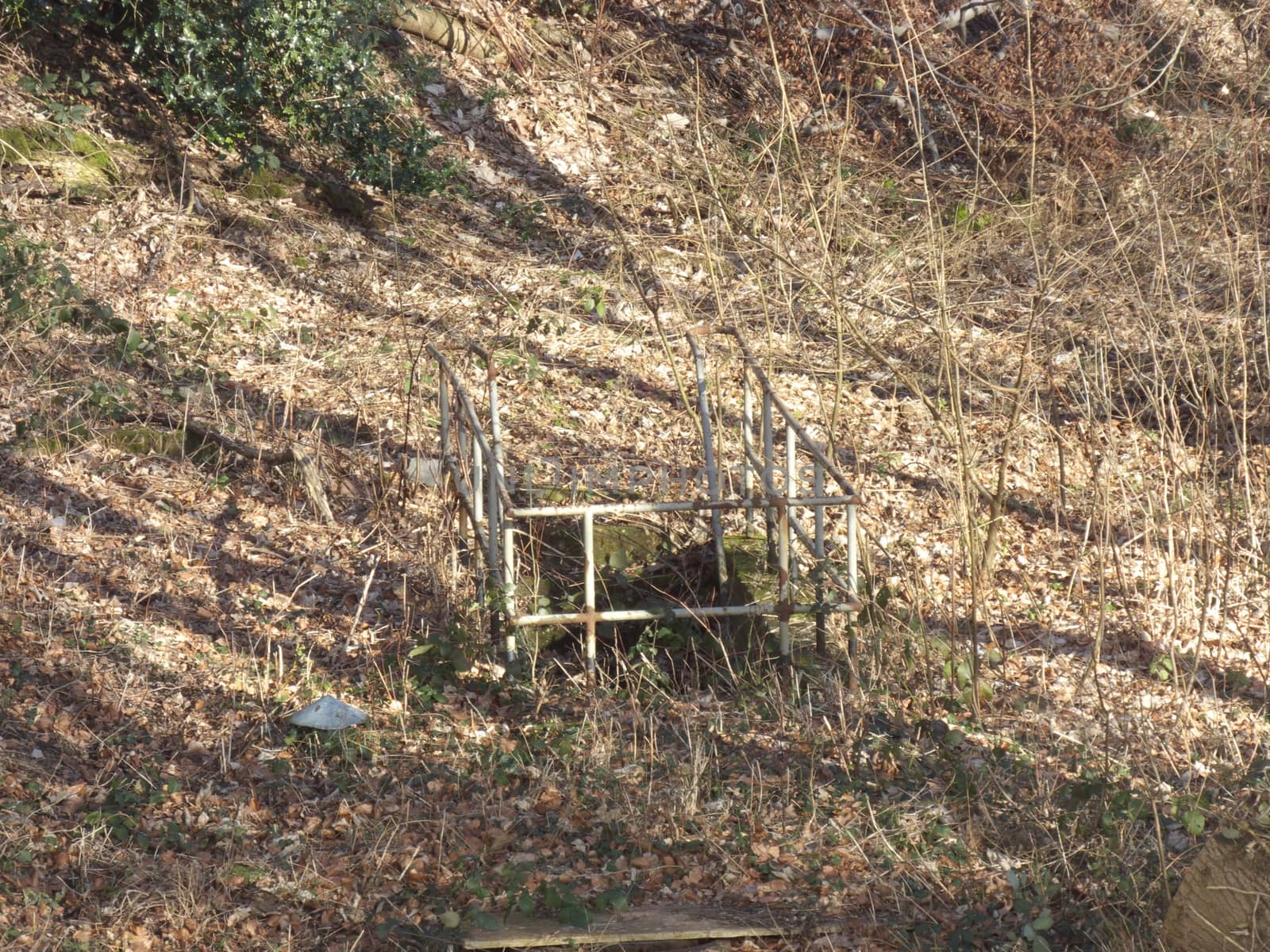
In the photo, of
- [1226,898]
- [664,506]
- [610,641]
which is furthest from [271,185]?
[1226,898]

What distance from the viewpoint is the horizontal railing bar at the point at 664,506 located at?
17.0 ft

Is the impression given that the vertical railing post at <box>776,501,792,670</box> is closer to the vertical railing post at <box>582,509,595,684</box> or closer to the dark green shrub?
the vertical railing post at <box>582,509,595,684</box>

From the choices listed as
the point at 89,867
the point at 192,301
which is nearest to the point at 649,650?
the point at 89,867

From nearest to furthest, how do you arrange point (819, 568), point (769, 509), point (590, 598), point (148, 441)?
point (590, 598) < point (819, 568) < point (769, 509) < point (148, 441)

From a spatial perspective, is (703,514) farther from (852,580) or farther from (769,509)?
(852,580)

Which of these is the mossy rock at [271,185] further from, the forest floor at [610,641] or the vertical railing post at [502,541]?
the vertical railing post at [502,541]

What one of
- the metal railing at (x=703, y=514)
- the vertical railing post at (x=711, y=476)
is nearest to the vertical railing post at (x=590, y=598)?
the metal railing at (x=703, y=514)

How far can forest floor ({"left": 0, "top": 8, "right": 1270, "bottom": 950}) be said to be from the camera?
419cm

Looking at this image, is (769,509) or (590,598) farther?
(769,509)

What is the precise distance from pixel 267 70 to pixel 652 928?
8.29m

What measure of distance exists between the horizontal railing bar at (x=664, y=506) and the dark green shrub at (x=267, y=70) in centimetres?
606

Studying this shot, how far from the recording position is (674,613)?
5.46 meters

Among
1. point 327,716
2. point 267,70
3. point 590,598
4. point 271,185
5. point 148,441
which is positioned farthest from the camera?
point 271,185

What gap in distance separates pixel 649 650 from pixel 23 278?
540cm
